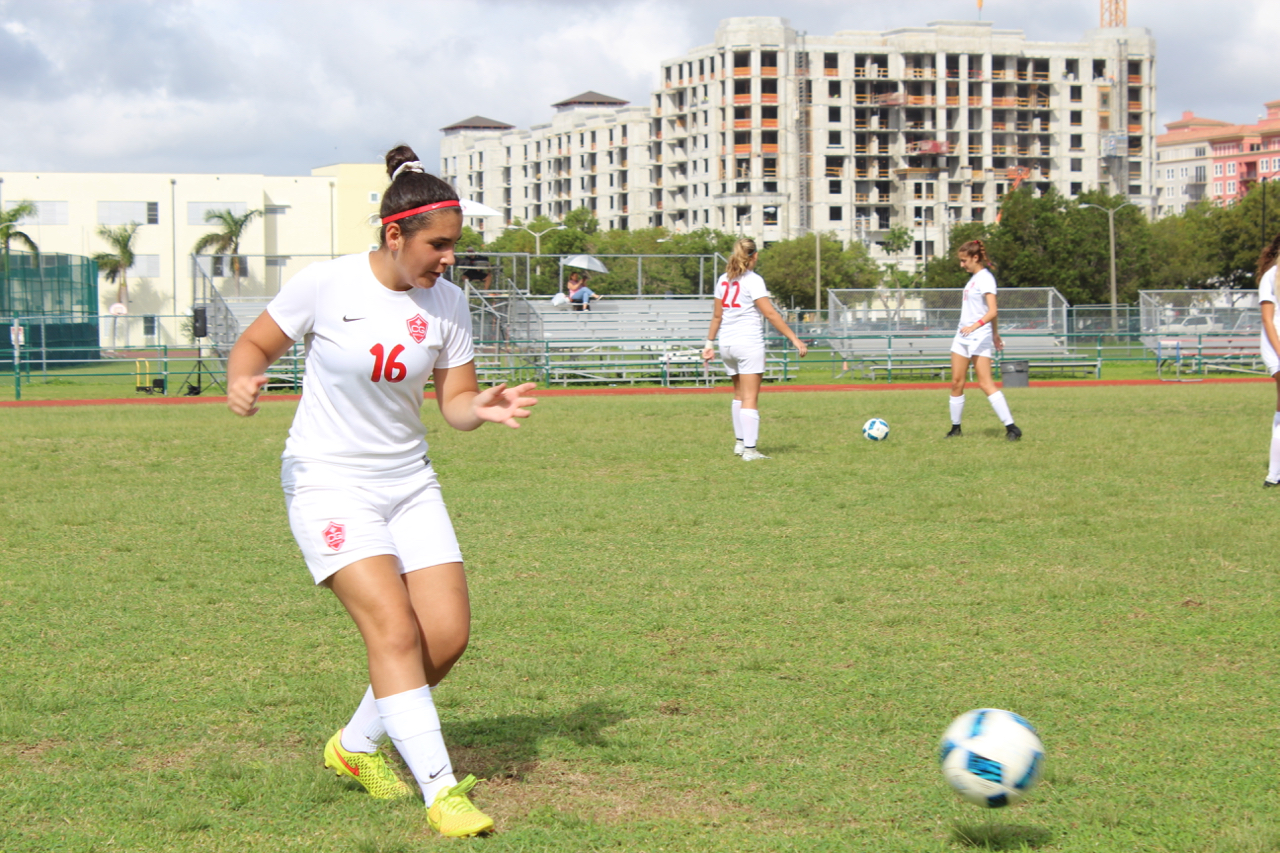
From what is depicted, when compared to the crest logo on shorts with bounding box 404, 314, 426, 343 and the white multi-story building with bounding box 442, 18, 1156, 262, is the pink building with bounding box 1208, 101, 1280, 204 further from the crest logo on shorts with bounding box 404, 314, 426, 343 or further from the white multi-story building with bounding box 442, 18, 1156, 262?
the crest logo on shorts with bounding box 404, 314, 426, 343

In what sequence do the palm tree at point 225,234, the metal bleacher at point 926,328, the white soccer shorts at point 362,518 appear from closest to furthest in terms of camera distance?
the white soccer shorts at point 362,518, the metal bleacher at point 926,328, the palm tree at point 225,234

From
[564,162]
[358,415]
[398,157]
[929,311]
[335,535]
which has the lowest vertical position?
[335,535]

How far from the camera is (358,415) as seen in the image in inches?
148

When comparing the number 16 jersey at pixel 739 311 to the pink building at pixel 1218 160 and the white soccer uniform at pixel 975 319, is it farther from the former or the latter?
the pink building at pixel 1218 160

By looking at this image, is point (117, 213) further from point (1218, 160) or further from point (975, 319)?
point (1218, 160)

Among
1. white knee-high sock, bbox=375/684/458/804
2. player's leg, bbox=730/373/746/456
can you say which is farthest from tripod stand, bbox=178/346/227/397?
white knee-high sock, bbox=375/684/458/804

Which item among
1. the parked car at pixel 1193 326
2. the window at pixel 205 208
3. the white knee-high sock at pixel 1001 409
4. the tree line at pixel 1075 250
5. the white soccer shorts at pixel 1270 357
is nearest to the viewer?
the white soccer shorts at pixel 1270 357

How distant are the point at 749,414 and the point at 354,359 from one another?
8.92m

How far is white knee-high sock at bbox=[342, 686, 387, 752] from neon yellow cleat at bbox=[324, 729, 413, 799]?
2 cm

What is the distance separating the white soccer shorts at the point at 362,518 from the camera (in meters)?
3.63

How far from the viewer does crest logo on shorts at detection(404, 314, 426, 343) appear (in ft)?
12.4

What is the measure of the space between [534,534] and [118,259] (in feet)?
239

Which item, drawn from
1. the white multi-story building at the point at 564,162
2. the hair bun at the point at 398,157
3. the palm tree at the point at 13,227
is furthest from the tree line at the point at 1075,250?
the hair bun at the point at 398,157

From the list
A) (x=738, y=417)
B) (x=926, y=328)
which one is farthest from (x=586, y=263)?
(x=738, y=417)
